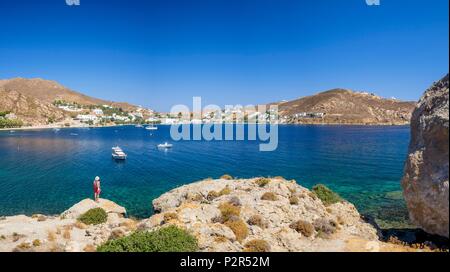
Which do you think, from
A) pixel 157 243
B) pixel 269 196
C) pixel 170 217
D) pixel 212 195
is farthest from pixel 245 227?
pixel 212 195

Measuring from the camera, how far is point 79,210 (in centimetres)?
2794

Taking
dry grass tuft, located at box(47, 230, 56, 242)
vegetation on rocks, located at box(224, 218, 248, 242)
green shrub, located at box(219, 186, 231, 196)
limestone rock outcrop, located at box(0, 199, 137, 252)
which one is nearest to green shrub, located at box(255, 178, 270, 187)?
green shrub, located at box(219, 186, 231, 196)

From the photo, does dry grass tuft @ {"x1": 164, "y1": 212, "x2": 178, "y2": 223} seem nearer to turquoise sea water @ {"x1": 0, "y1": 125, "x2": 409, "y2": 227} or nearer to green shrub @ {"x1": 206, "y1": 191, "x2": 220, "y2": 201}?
green shrub @ {"x1": 206, "y1": 191, "x2": 220, "y2": 201}

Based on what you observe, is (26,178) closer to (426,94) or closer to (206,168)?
(206,168)

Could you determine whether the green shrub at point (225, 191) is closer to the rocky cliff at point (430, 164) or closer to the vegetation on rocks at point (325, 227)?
the vegetation on rocks at point (325, 227)

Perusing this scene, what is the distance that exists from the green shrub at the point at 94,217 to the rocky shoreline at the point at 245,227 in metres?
0.36

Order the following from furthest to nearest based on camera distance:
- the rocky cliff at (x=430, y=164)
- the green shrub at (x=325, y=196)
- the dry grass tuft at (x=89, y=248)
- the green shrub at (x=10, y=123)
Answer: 1. the green shrub at (x=10, y=123)
2. the green shrub at (x=325, y=196)
3. the dry grass tuft at (x=89, y=248)
4. the rocky cliff at (x=430, y=164)

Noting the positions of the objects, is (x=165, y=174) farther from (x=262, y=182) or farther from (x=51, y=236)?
(x=51, y=236)

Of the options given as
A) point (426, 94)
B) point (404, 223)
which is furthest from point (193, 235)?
point (404, 223)

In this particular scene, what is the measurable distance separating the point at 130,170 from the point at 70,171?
10775mm

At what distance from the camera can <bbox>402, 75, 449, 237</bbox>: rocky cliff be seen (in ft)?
51.8

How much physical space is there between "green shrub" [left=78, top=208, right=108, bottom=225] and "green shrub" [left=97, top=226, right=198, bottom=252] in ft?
35.9

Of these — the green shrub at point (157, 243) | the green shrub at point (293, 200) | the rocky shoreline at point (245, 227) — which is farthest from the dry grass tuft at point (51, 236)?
the green shrub at point (293, 200)

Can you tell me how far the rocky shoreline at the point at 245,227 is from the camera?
1777 cm
